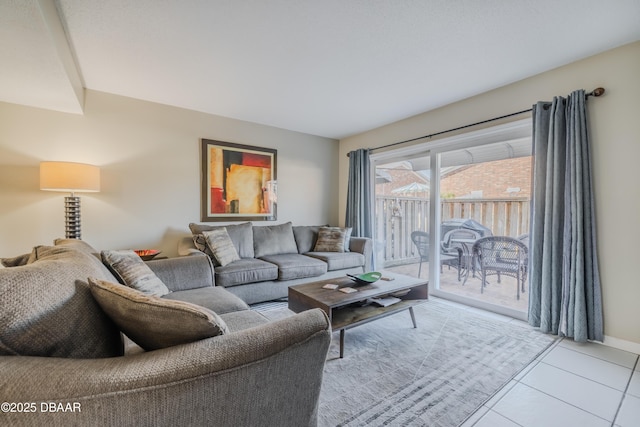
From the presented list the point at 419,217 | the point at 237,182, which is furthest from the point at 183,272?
the point at 419,217

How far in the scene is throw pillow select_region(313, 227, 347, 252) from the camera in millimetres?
3894

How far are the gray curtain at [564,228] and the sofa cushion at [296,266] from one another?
6.92 ft

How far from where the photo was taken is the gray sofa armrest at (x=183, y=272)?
218 cm

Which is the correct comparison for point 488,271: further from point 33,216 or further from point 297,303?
point 33,216

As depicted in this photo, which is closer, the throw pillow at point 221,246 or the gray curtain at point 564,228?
the gray curtain at point 564,228

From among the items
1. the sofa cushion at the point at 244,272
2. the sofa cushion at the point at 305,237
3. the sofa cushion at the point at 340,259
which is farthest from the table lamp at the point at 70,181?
the sofa cushion at the point at 340,259

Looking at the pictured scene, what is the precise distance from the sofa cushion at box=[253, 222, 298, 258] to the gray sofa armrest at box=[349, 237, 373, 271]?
82cm

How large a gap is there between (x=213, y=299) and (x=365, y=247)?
7.85 feet

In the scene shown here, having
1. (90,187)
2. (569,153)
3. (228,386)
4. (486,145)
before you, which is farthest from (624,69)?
(90,187)

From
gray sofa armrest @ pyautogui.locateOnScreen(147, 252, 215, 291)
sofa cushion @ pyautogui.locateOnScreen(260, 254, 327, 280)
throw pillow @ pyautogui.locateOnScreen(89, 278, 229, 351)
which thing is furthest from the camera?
sofa cushion @ pyautogui.locateOnScreen(260, 254, 327, 280)

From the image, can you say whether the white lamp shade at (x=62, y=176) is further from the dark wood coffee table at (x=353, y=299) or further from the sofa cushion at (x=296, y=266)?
the dark wood coffee table at (x=353, y=299)

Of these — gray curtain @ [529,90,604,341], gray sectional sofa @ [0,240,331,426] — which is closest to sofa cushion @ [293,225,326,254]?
gray curtain @ [529,90,604,341]

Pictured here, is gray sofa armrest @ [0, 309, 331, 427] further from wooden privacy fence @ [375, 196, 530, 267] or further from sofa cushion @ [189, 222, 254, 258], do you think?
wooden privacy fence @ [375, 196, 530, 267]

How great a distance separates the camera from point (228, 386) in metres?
0.73
